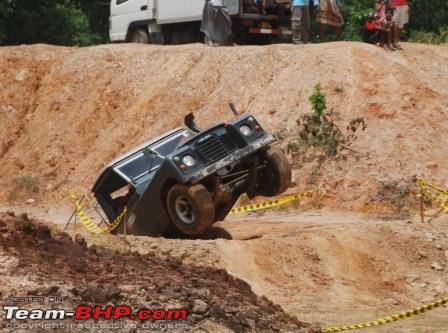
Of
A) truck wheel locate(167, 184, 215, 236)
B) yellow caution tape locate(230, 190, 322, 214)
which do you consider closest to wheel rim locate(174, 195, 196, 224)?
A: truck wheel locate(167, 184, 215, 236)

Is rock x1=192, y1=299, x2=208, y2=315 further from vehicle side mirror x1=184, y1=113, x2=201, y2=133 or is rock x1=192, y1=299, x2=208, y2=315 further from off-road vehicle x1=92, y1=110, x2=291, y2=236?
vehicle side mirror x1=184, y1=113, x2=201, y2=133

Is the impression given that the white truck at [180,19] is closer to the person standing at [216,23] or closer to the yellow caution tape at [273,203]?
the person standing at [216,23]

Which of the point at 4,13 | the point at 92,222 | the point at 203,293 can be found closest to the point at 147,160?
the point at 92,222

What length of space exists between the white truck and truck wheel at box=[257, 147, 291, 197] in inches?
405

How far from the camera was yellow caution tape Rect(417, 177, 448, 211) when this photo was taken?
1576 cm

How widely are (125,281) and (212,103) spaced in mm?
12186

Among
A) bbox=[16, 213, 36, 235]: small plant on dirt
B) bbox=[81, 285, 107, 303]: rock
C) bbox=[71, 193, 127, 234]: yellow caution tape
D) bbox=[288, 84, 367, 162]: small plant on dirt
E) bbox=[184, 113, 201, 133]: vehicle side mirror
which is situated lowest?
bbox=[71, 193, 127, 234]: yellow caution tape

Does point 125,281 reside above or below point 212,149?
below

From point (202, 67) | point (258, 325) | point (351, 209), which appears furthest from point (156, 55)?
point (258, 325)

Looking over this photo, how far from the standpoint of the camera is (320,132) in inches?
730

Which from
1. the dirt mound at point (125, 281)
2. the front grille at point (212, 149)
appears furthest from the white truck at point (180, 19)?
the dirt mound at point (125, 281)

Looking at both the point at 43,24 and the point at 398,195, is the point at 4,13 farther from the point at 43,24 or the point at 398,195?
the point at 398,195

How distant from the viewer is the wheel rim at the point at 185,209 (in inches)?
504

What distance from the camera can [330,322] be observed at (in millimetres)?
10023
